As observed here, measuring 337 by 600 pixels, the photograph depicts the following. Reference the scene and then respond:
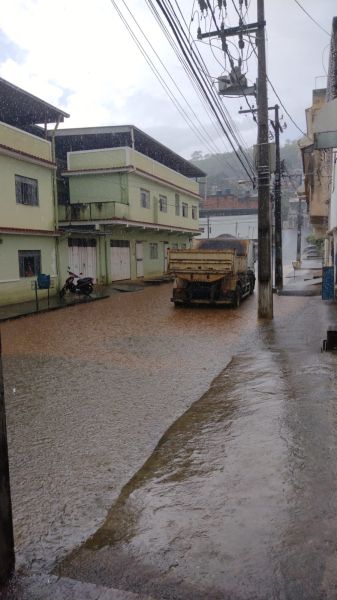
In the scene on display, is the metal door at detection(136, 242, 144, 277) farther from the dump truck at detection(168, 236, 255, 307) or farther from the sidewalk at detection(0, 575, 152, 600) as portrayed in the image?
the sidewalk at detection(0, 575, 152, 600)

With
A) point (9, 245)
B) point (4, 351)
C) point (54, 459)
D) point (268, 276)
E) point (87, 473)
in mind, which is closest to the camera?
point (87, 473)

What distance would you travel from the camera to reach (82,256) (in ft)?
75.2

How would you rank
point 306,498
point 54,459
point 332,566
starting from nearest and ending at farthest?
point 332,566
point 306,498
point 54,459

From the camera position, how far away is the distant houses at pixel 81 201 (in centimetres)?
1678

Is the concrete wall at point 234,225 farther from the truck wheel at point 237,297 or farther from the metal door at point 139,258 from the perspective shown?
the truck wheel at point 237,297

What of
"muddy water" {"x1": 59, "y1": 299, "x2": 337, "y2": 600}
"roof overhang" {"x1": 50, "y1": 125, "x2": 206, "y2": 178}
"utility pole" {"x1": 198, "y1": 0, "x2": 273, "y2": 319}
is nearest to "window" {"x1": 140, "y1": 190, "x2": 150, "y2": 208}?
"roof overhang" {"x1": 50, "y1": 125, "x2": 206, "y2": 178}

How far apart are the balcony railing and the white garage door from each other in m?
1.23

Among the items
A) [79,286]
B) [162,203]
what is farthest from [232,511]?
[162,203]

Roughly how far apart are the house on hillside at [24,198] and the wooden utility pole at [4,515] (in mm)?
14090

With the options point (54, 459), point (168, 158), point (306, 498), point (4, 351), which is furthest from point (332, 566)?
point (168, 158)

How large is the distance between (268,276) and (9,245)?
9171 millimetres

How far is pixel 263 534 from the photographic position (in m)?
2.87

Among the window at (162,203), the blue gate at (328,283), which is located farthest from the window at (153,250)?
the blue gate at (328,283)

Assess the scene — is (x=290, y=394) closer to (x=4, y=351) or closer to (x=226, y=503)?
(x=226, y=503)
